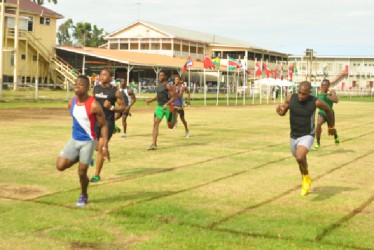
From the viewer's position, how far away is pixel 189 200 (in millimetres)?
8555

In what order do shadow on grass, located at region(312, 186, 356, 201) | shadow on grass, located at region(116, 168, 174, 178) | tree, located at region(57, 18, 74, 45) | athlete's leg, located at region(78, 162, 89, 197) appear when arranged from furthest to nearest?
tree, located at region(57, 18, 74, 45) < shadow on grass, located at region(116, 168, 174, 178) < shadow on grass, located at region(312, 186, 356, 201) < athlete's leg, located at region(78, 162, 89, 197)

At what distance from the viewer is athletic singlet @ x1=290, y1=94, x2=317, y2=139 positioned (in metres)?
9.30

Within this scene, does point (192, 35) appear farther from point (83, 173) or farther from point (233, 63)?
point (83, 173)

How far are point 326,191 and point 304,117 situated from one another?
1348mm

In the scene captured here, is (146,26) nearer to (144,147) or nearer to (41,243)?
(144,147)

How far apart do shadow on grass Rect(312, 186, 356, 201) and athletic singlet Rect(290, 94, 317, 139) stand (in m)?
0.99

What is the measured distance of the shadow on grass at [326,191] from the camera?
29.8 ft

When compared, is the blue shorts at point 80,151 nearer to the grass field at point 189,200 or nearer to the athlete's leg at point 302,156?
the grass field at point 189,200

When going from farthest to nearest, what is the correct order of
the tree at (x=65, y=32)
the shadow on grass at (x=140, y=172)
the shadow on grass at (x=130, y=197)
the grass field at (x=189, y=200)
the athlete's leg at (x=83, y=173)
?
the tree at (x=65, y=32) → the shadow on grass at (x=140, y=172) → the shadow on grass at (x=130, y=197) → the athlete's leg at (x=83, y=173) → the grass field at (x=189, y=200)

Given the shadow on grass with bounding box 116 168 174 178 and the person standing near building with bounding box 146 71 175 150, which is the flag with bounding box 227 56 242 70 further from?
the shadow on grass with bounding box 116 168 174 178

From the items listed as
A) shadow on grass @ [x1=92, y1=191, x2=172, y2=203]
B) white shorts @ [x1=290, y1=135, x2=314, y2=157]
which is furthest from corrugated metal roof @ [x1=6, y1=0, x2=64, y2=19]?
white shorts @ [x1=290, y1=135, x2=314, y2=157]

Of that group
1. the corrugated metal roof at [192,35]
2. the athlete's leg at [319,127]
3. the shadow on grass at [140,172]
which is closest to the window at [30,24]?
the corrugated metal roof at [192,35]

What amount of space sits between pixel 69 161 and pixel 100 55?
46157 mm

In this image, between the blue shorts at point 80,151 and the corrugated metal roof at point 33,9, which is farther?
the corrugated metal roof at point 33,9
